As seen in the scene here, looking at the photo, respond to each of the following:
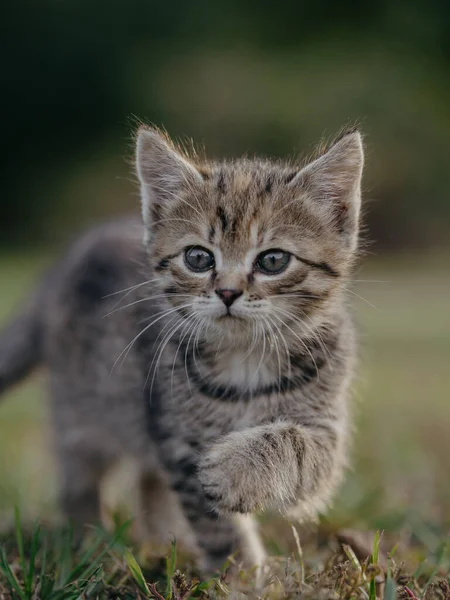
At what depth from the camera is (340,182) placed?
281 centimetres

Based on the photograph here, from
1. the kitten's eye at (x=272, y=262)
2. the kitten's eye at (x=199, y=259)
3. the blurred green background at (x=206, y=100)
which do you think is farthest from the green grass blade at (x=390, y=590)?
the blurred green background at (x=206, y=100)

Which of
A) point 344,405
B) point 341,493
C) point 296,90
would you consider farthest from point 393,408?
point 296,90

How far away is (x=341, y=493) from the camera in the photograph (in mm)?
3762

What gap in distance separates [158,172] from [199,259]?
415 mm

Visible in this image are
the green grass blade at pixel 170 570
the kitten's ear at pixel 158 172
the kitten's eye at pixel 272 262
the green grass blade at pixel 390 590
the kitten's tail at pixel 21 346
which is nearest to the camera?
the green grass blade at pixel 390 590

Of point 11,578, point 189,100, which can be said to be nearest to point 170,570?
point 11,578

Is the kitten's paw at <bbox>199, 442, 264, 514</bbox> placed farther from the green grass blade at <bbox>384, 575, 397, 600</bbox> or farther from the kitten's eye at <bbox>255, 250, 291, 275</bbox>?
the kitten's eye at <bbox>255, 250, 291, 275</bbox>

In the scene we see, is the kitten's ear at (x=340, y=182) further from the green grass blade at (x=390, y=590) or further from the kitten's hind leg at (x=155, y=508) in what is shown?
the kitten's hind leg at (x=155, y=508)

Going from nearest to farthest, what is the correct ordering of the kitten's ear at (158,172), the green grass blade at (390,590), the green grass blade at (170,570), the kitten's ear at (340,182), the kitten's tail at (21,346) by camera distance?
the green grass blade at (390,590) < the green grass blade at (170,570) < the kitten's ear at (340,182) < the kitten's ear at (158,172) < the kitten's tail at (21,346)

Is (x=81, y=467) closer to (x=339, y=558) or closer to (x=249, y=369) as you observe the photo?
(x=249, y=369)

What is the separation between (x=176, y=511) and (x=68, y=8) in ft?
42.3

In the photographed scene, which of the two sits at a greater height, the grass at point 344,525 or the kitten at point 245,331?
the kitten at point 245,331

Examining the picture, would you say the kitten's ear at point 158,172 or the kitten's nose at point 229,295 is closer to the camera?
the kitten's nose at point 229,295

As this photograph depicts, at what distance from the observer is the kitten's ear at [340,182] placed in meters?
2.78
